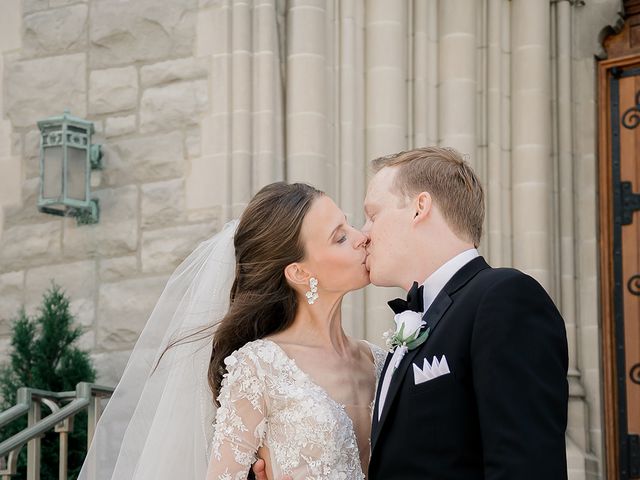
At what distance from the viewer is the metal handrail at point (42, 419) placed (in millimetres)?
5160

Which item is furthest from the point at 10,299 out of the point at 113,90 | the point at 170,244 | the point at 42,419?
the point at 42,419

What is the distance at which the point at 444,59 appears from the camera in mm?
6648

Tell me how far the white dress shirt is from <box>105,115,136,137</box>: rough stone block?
3.60m

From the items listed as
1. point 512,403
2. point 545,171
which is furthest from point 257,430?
point 545,171

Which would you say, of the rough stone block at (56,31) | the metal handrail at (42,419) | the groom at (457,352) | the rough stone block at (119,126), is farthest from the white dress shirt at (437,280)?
the rough stone block at (56,31)

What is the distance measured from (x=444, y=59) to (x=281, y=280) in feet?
9.91

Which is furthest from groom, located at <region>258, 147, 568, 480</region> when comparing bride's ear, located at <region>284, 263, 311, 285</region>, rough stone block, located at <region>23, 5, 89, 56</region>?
rough stone block, located at <region>23, 5, 89, 56</region>

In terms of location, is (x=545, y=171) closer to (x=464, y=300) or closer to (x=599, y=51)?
(x=599, y=51)

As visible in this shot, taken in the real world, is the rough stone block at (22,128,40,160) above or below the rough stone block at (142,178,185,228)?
above

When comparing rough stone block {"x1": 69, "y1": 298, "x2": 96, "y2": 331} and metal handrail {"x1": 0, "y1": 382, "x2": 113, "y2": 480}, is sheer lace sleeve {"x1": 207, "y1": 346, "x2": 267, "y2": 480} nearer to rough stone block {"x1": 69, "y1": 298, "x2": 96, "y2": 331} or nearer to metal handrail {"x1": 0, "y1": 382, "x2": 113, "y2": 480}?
metal handrail {"x1": 0, "y1": 382, "x2": 113, "y2": 480}

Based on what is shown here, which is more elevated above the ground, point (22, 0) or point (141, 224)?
point (22, 0)

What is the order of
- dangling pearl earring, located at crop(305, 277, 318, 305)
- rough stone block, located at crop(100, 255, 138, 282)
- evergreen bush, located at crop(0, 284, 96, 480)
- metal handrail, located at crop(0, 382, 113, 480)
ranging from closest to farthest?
dangling pearl earring, located at crop(305, 277, 318, 305), metal handrail, located at crop(0, 382, 113, 480), evergreen bush, located at crop(0, 284, 96, 480), rough stone block, located at crop(100, 255, 138, 282)

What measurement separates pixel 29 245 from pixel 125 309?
0.77 meters

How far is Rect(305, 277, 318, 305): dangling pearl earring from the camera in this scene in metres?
3.85
